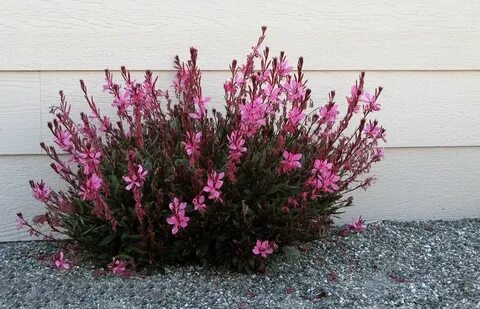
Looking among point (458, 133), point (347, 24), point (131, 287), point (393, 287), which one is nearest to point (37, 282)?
point (131, 287)

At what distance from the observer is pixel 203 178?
9.84ft

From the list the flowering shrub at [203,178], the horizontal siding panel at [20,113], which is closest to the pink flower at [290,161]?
the flowering shrub at [203,178]

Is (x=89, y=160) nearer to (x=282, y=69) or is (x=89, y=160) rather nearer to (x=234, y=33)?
(x=282, y=69)

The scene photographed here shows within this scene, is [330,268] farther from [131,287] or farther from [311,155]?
[131,287]

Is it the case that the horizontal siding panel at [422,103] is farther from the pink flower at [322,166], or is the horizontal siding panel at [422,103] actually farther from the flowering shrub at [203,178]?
the pink flower at [322,166]

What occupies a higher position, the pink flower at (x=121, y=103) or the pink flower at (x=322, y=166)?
the pink flower at (x=121, y=103)

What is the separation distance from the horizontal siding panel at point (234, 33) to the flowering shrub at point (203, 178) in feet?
1.62

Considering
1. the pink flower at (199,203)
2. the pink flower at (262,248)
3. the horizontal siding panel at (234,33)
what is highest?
the horizontal siding panel at (234,33)

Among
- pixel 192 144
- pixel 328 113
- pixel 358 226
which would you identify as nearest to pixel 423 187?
pixel 358 226

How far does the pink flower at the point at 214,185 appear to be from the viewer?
2852 mm

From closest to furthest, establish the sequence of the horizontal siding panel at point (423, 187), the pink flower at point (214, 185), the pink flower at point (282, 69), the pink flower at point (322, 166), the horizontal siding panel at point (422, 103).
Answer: the pink flower at point (214, 185)
the pink flower at point (322, 166)
the pink flower at point (282, 69)
the horizontal siding panel at point (422, 103)
the horizontal siding panel at point (423, 187)

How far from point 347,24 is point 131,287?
6.07ft

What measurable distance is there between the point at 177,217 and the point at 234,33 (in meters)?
1.27

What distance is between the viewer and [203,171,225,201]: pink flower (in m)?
2.85
